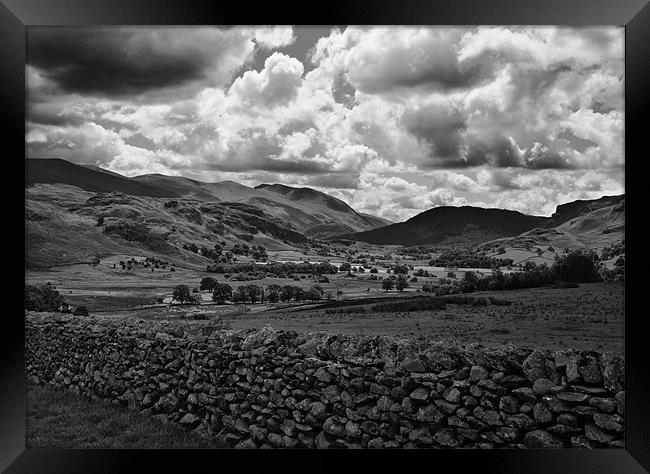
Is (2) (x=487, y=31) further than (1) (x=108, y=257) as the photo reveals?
No

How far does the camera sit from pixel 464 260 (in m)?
10.8

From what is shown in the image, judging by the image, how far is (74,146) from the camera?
31.8ft

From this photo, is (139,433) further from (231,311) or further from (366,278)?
(366,278)

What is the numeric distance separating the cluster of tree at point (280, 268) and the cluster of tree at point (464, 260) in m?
2.25

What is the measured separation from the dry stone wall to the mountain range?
13.2ft

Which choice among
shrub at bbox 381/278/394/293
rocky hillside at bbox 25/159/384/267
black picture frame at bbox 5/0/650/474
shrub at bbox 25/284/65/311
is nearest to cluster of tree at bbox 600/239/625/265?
shrub at bbox 381/278/394/293

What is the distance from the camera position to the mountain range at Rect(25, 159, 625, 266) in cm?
991

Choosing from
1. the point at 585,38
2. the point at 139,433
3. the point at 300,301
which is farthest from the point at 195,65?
the point at 585,38

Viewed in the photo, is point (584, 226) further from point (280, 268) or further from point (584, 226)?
point (280, 268)

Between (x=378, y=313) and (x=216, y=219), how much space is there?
4.16 metres

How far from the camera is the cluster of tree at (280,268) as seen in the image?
10812 millimetres

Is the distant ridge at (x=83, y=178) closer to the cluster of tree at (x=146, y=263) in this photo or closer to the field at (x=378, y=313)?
the cluster of tree at (x=146, y=263)

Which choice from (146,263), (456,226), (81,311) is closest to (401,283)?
(456,226)
